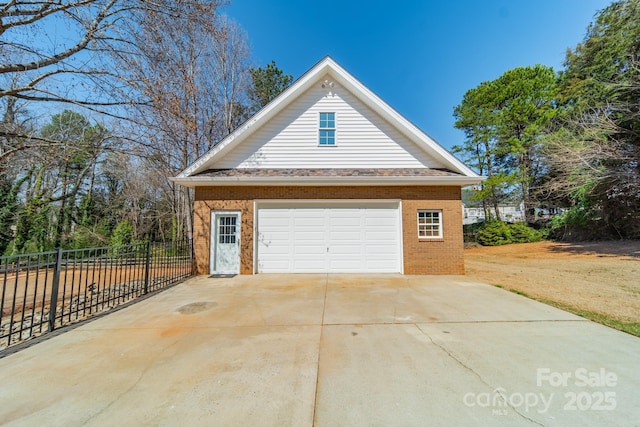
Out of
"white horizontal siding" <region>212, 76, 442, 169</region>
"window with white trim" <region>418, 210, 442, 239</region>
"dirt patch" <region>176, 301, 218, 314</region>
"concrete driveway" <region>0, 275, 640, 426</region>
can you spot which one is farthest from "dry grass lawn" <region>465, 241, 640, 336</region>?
"dirt patch" <region>176, 301, 218, 314</region>

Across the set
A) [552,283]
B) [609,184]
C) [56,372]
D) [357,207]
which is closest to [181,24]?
[357,207]

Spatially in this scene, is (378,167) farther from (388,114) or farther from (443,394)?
(443,394)

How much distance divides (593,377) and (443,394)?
71.6 inches

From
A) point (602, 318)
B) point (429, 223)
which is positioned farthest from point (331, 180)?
point (602, 318)

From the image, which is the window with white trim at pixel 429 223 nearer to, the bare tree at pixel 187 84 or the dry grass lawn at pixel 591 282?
the dry grass lawn at pixel 591 282

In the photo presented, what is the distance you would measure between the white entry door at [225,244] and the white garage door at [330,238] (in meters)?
0.78

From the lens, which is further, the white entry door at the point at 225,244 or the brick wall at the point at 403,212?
the white entry door at the point at 225,244

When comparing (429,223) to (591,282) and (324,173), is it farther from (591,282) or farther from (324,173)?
(591,282)

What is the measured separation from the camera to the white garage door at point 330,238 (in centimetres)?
920

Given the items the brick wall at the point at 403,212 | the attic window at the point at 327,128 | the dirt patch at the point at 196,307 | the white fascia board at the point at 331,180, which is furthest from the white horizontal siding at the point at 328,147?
the dirt patch at the point at 196,307

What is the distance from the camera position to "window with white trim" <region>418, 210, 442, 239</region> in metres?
9.19

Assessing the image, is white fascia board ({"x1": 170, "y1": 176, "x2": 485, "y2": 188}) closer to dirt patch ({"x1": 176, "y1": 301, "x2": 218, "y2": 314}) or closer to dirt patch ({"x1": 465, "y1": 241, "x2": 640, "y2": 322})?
dirt patch ({"x1": 465, "y1": 241, "x2": 640, "y2": 322})

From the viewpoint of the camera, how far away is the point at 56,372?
3.18 metres

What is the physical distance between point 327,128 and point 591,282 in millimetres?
10061
